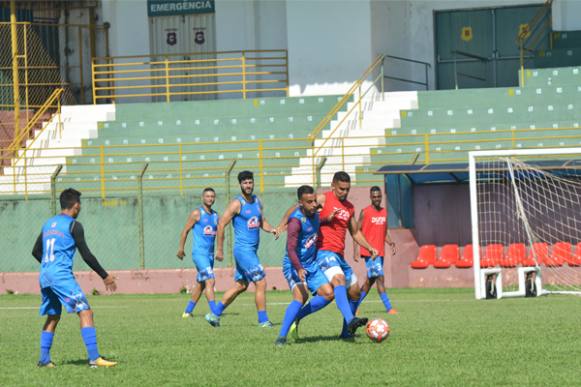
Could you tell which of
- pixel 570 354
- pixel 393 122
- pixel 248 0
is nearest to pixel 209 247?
pixel 570 354

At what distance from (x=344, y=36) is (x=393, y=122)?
3.95 m

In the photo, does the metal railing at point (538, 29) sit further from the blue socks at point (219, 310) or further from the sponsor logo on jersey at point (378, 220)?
the blue socks at point (219, 310)

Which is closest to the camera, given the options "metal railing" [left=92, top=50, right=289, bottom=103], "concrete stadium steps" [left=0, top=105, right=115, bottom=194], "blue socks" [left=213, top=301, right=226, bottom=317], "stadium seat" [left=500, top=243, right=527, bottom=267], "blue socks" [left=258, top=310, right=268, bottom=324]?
"blue socks" [left=258, top=310, right=268, bottom=324]

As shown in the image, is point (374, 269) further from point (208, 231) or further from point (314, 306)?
point (314, 306)

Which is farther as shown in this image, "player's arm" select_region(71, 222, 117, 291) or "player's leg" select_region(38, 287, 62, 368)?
"player's leg" select_region(38, 287, 62, 368)

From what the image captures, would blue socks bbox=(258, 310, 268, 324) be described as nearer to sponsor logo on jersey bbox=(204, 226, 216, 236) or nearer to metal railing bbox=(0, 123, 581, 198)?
sponsor logo on jersey bbox=(204, 226, 216, 236)

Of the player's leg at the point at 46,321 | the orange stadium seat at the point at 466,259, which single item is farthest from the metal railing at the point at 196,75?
the player's leg at the point at 46,321

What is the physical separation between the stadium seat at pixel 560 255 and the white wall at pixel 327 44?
891 centimetres

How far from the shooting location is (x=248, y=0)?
113 ft

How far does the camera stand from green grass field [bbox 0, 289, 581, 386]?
1049cm

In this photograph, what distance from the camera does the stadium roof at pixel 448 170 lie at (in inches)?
985

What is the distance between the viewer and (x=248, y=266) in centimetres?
1667

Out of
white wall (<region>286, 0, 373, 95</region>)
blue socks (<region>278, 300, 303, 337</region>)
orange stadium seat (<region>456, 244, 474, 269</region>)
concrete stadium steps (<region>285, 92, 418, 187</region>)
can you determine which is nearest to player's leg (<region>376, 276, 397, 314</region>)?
blue socks (<region>278, 300, 303, 337</region>)

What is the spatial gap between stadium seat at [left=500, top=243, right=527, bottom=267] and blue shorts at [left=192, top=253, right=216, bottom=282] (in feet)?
27.9
